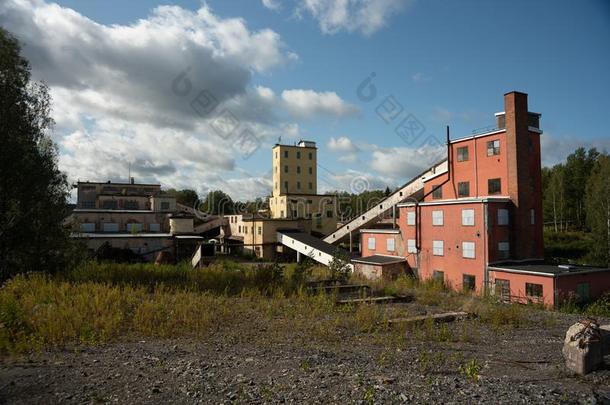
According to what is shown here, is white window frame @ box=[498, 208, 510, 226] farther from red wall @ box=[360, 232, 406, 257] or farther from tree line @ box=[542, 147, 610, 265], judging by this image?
tree line @ box=[542, 147, 610, 265]

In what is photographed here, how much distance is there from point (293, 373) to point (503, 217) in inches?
914

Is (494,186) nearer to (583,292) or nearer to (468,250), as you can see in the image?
(468,250)

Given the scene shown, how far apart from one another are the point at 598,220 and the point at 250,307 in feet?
122

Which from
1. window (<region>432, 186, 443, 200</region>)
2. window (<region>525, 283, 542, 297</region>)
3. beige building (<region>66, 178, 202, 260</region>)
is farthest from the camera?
beige building (<region>66, 178, 202, 260</region>)

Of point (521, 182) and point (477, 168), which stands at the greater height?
point (477, 168)

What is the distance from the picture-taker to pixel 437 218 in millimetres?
27688

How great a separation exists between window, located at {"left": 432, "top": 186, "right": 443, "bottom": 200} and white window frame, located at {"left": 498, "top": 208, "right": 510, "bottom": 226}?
259 inches

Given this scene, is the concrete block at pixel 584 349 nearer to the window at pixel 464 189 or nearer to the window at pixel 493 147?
the window at pixel 493 147

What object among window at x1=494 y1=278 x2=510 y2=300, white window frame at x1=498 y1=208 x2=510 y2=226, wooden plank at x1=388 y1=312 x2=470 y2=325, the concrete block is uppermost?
white window frame at x1=498 y1=208 x2=510 y2=226

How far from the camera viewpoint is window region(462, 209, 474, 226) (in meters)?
25.2

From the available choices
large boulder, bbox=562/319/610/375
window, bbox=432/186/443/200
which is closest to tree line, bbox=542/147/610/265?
window, bbox=432/186/443/200

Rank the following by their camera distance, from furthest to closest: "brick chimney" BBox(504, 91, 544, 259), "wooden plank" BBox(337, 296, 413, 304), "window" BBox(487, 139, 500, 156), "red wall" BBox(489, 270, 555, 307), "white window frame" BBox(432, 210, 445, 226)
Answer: "white window frame" BBox(432, 210, 445, 226)
"window" BBox(487, 139, 500, 156)
"brick chimney" BBox(504, 91, 544, 259)
"red wall" BBox(489, 270, 555, 307)
"wooden plank" BBox(337, 296, 413, 304)

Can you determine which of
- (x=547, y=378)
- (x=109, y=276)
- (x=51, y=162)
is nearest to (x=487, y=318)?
(x=547, y=378)

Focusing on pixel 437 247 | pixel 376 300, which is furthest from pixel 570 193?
pixel 376 300
